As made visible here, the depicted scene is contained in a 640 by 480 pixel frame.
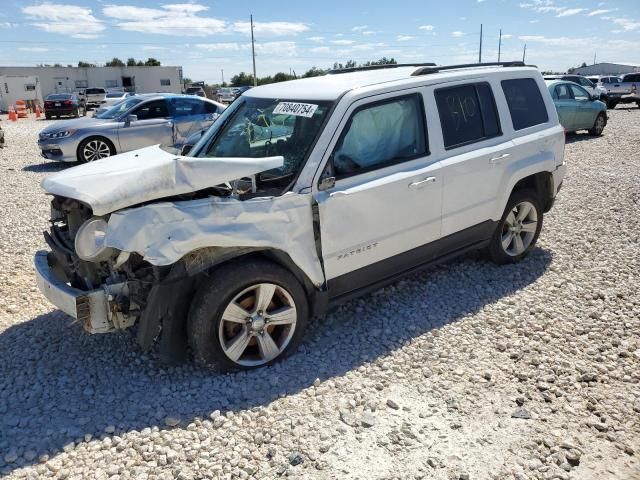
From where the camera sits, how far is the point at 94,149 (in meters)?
12.0

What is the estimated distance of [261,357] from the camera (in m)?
3.80

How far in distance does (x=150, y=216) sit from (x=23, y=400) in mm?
1547

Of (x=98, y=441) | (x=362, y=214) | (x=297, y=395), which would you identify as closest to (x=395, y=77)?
(x=362, y=214)

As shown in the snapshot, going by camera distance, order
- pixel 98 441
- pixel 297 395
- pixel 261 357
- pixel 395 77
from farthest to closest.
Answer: pixel 395 77 < pixel 261 357 < pixel 297 395 < pixel 98 441

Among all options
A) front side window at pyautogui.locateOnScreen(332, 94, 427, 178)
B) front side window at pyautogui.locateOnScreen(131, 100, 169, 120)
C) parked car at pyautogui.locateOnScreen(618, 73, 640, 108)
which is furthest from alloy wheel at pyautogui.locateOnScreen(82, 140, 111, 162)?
parked car at pyautogui.locateOnScreen(618, 73, 640, 108)

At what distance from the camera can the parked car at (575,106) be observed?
583 inches

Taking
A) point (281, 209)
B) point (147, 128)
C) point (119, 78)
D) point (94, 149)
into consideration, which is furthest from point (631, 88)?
point (119, 78)

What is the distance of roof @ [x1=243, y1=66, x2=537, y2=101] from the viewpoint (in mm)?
4180

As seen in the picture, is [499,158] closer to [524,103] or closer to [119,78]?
[524,103]

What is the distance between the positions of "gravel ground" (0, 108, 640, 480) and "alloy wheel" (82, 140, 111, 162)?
297 inches

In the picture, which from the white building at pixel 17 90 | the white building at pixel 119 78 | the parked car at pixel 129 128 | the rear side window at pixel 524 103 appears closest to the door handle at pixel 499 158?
the rear side window at pixel 524 103

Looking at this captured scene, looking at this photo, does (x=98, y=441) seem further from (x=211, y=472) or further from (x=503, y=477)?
(x=503, y=477)

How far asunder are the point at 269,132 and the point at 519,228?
290 centimetres

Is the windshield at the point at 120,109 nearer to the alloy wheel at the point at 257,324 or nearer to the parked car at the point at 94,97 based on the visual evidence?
the alloy wheel at the point at 257,324
